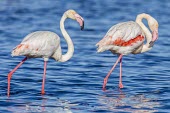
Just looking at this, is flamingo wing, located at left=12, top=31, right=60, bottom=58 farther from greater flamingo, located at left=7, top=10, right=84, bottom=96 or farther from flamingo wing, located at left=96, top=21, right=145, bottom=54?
flamingo wing, located at left=96, top=21, right=145, bottom=54

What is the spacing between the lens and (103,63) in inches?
547

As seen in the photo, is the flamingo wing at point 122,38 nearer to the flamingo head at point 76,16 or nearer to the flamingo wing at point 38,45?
the flamingo head at point 76,16

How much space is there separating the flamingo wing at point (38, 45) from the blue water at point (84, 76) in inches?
26.3

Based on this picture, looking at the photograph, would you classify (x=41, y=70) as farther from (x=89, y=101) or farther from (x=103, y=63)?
(x=89, y=101)

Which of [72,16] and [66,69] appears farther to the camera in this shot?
[66,69]

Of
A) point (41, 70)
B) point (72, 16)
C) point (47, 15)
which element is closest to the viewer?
point (72, 16)

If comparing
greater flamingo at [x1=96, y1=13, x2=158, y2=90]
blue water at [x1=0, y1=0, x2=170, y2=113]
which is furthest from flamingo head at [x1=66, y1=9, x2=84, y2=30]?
blue water at [x1=0, y1=0, x2=170, y2=113]

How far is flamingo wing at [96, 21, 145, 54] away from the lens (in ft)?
35.3

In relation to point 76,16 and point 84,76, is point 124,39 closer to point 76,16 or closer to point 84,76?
point 76,16

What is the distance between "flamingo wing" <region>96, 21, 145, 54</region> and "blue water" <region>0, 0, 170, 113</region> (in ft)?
→ 2.45

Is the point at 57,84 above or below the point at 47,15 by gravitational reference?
below

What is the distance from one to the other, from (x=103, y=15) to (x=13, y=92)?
43.9 ft

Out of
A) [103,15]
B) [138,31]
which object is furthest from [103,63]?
[103,15]

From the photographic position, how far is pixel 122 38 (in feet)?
35.9
